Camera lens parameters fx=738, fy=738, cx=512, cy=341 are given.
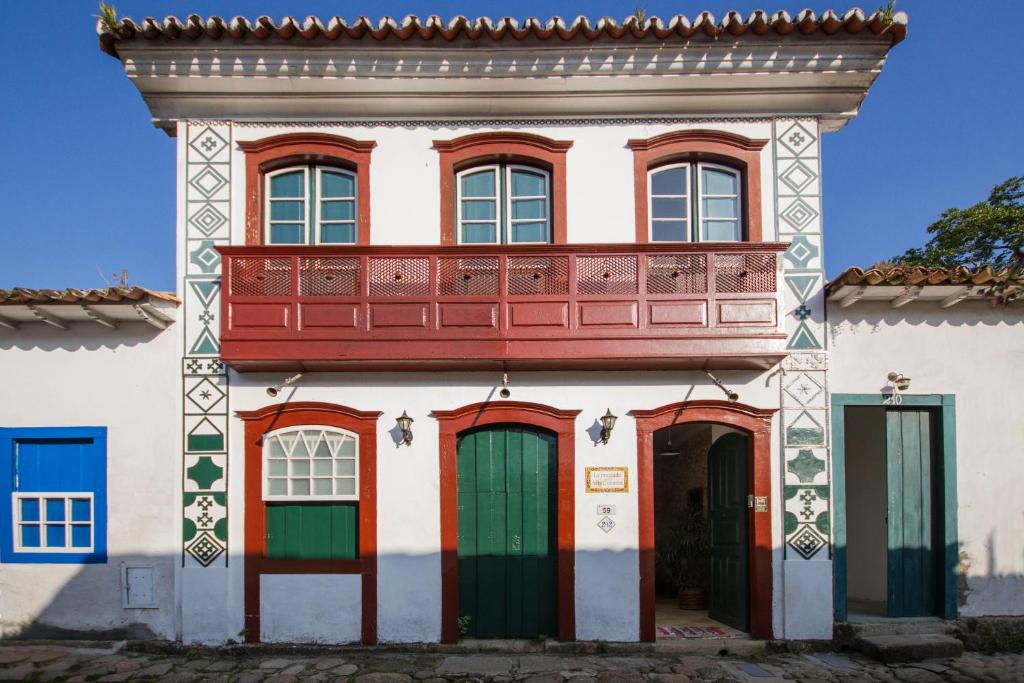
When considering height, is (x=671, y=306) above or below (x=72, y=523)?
above

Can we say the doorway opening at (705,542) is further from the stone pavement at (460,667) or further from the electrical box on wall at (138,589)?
the electrical box on wall at (138,589)

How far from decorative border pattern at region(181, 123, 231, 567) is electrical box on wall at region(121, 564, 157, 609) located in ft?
1.39

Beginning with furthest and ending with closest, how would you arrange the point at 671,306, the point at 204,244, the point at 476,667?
the point at 204,244
the point at 671,306
the point at 476,667

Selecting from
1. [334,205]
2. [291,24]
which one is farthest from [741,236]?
[291,24]

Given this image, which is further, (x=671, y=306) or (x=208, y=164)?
(x=208, y=164)

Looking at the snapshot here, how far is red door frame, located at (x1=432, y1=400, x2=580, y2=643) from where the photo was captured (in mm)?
7840

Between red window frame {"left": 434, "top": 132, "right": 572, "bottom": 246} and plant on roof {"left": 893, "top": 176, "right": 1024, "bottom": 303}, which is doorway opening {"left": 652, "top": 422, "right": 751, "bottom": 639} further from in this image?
plant on roof {"left": 893, "top": 176, "right": 1024, "bottom": 303}

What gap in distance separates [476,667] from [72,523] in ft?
15.3

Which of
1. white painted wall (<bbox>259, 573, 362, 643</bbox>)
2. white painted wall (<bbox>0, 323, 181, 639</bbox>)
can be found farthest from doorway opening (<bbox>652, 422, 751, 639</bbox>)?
white painted wall (<bbox>0, 323, 181, 639</bbox>)

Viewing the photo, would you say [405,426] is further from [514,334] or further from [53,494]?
[53,494]

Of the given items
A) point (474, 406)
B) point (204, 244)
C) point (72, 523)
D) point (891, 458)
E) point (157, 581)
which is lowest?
point (157, 581)

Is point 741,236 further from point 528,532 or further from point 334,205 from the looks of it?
point 334,205

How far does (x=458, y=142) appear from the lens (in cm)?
834

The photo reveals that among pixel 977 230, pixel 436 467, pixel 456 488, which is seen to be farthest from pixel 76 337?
pixel 977 230
